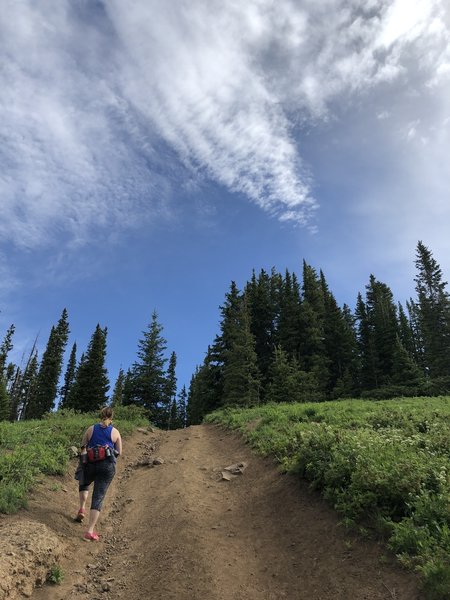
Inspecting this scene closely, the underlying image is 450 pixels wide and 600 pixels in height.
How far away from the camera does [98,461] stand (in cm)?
845

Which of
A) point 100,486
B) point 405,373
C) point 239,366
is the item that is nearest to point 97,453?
point 100,486

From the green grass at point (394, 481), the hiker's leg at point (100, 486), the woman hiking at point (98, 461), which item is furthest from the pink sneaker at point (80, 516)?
the green grass at point (394, 481)

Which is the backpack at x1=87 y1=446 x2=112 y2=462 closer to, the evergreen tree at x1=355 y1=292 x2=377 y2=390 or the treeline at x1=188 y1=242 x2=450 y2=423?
the treeline at x1=188 y1=242 x2=450 y2=423

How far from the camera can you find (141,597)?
5.77 metres

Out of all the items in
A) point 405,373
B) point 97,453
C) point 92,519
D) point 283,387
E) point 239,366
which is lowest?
point 92,519

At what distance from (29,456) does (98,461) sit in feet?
11.3

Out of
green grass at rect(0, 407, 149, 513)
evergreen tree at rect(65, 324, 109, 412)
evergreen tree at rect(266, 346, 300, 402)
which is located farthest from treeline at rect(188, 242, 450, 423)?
green grass at rect(0, 407, 149, 513)

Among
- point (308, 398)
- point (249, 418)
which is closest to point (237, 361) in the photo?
point (308, 398)

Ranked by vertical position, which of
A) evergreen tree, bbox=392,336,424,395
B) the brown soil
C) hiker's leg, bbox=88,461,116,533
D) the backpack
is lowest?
the brown soil

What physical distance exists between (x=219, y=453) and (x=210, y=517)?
260 inches

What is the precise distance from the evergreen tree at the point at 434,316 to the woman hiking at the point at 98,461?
163 ft

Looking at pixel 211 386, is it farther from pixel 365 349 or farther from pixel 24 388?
pixel 24 388

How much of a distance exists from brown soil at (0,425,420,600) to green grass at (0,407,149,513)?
0.36 m

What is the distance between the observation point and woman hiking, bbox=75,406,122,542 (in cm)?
826
